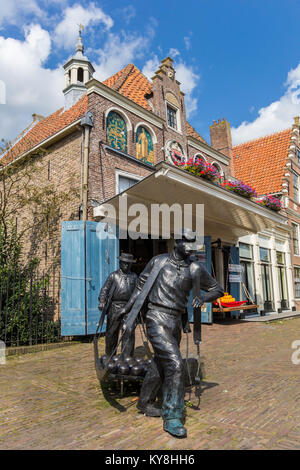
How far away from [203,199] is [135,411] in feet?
22.3

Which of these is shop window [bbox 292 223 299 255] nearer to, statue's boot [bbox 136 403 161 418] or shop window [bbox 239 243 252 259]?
shop window [bbox 239 243 252 259]

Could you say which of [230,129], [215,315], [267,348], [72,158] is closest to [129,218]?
[72,158]

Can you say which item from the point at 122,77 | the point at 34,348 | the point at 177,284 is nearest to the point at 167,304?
the point at 177,284

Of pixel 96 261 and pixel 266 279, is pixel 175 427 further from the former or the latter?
pixel 266 279

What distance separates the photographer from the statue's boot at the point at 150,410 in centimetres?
336

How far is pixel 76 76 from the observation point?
13.1m

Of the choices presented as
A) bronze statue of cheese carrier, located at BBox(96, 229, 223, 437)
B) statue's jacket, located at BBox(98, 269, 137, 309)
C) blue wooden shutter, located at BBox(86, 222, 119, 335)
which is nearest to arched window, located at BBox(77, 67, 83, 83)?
blue wooden shutter, located at BBox(86, 222, 119, 335)

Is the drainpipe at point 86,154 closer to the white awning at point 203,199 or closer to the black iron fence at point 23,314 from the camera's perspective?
the white awning at point 203,199

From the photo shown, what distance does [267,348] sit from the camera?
23.8ft

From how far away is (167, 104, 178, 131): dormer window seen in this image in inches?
528

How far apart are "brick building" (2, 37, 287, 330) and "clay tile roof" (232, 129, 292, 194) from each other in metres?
6.79
